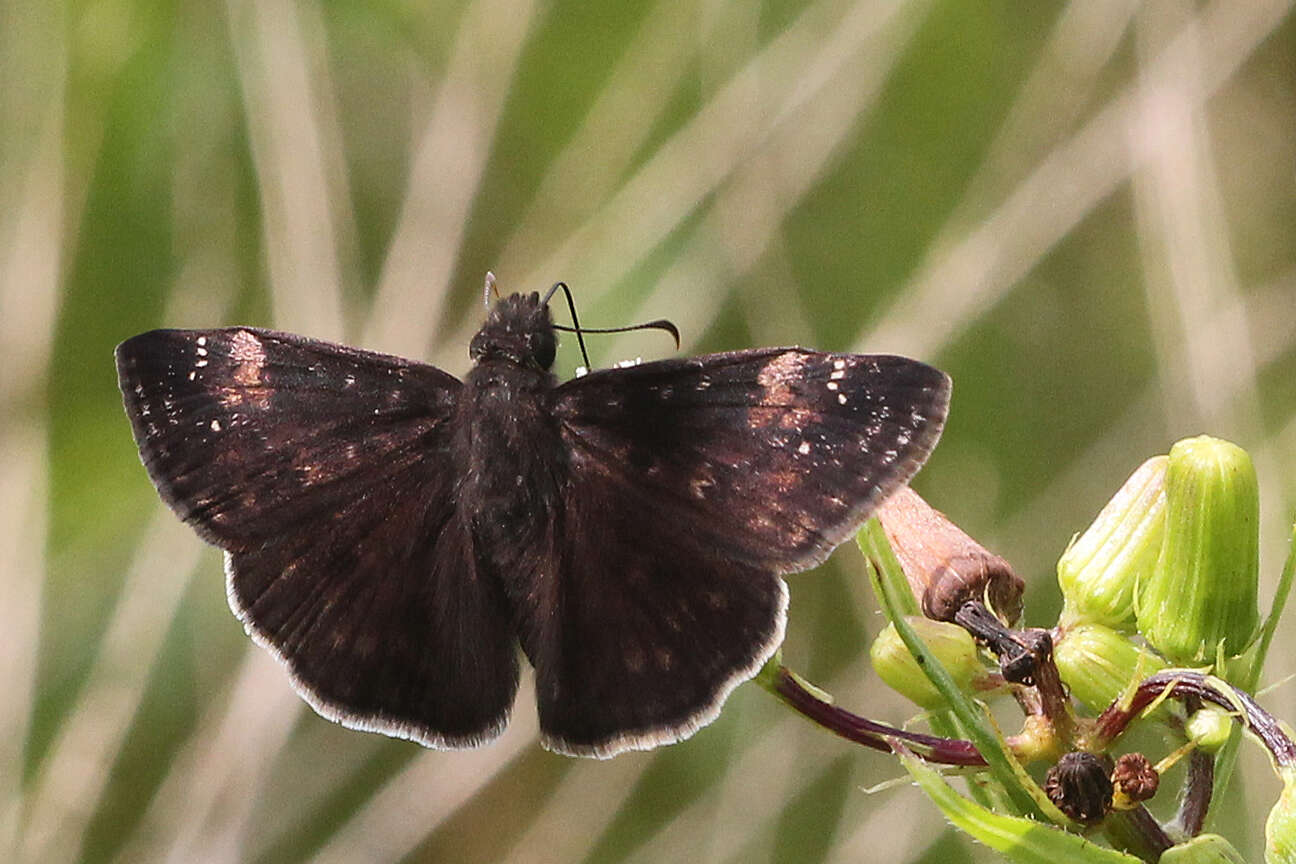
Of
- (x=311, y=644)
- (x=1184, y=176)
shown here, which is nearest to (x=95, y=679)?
(x=311, y=644)

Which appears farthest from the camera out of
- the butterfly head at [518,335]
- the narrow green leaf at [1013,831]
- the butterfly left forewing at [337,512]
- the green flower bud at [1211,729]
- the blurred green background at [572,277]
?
the blurred green background at [572,277]

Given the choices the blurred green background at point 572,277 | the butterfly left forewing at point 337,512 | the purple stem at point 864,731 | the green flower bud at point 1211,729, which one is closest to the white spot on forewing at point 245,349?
the butterfly left forewing at point 337,512

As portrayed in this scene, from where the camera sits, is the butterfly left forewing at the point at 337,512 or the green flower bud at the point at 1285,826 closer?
the green flower bud at the point at 1285,826

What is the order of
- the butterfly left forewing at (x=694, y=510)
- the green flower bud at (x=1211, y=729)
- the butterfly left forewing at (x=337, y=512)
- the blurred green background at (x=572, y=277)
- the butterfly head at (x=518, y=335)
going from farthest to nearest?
the blurred green background at (x=572, y=277) → the butterfly head at (x=518, y=335) → the butterfly left forewing at (x=337, y=512) → the butterfly left forewing at (x=694, y=510) → the green flower bud at (x=1211, y=729)

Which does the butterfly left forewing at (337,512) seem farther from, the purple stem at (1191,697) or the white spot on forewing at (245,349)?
the purple stem at (1191,697)

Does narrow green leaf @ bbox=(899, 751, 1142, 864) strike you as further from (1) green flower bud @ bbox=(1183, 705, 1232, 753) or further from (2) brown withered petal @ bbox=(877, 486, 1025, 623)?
(2) brown withered petal @ bbox=(877, 486, 1025, 623)

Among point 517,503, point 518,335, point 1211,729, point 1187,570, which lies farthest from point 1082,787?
point 518,335
